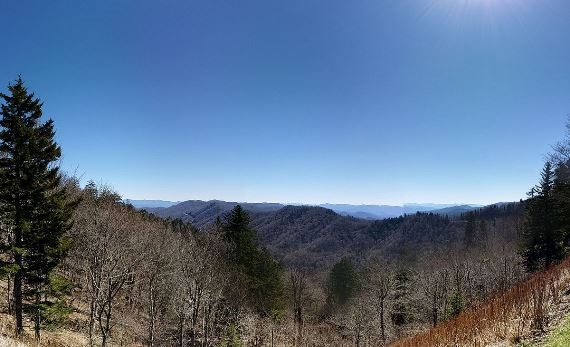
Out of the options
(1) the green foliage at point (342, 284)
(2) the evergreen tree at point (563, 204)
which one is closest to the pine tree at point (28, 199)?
(2) the evergreen tree at point (563, 204)

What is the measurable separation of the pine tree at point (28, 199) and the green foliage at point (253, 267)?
25.6 m

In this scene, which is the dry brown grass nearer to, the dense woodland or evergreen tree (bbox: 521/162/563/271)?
the dense woodland

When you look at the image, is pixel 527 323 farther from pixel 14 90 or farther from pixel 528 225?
pixel 528 225

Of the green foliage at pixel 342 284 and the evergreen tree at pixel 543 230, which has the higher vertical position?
the evergreen tree at pixel 543 230

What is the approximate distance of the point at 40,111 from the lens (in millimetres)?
22672

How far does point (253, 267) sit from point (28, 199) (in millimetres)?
31364

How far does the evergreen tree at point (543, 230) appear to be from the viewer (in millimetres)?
43375

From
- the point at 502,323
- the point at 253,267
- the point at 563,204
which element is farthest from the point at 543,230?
the point at 502,323

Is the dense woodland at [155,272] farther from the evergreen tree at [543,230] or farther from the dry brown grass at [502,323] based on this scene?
the dry brown grass at [502,323]

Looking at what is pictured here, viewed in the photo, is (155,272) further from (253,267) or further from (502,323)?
(502,323)

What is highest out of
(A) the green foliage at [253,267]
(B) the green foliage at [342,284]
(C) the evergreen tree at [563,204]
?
(C) the evergreen tree at [563,204]

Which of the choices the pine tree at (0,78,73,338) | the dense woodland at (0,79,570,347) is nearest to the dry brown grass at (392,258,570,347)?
the dense woodland at (0,79,570,347)

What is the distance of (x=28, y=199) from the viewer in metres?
21.5

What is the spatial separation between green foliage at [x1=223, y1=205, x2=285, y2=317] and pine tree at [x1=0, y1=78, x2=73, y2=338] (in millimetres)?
25576
